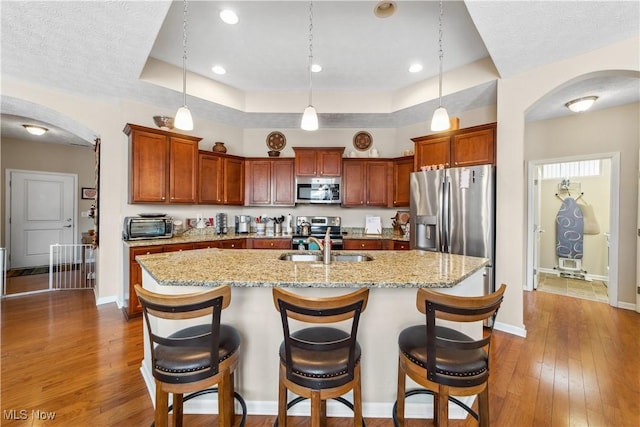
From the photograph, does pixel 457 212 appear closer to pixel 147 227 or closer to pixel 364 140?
pixel 364 140

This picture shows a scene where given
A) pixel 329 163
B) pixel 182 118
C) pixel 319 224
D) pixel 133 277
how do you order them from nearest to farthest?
pixel 182 118 → pixel 133 277 → pixel 329 163 → pixel 319 224

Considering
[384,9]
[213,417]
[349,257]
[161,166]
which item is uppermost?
[384,9]

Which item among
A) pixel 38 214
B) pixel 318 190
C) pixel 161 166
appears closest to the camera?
pixel 161 166

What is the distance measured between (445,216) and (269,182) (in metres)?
2.95

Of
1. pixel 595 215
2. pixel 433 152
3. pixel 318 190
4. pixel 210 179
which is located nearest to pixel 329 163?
pixel 318 190

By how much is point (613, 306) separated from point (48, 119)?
848 centimetres

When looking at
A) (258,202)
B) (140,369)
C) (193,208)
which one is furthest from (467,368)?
(193,208)

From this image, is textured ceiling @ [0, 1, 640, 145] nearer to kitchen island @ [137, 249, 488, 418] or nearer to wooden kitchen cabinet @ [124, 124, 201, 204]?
wooden kitchen cabinet @ [124, 124, 201, 204]

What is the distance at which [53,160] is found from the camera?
6.11 metres

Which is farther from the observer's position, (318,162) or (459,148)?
(318,162)

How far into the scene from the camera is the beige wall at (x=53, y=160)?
5.61 m

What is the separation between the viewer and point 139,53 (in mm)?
2697

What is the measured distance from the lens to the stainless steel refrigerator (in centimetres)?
310

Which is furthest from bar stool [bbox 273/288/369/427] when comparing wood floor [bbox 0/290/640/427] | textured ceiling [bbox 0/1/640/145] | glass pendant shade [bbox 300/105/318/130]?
textured ceiling [bbox 0/1/640/145]
